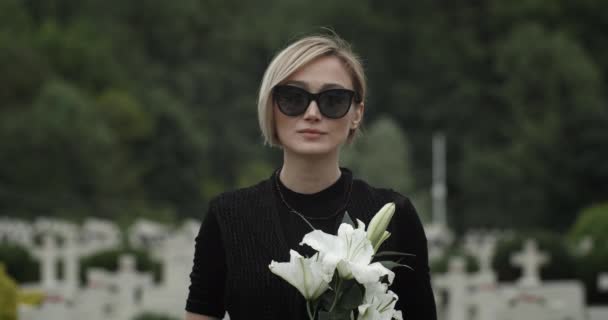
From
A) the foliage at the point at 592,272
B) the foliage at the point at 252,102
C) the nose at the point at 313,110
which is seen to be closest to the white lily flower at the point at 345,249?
the nose at the point at 313,110

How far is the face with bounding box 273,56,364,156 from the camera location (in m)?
3.33

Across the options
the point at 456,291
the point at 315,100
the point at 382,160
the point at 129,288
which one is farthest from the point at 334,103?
the point at 382,160

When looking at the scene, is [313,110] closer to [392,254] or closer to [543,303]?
[392,254]

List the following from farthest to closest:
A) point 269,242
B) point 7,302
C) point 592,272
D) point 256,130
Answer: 1. point 256,130
2. point 592,272
3. point 7,302
4. point 269,242

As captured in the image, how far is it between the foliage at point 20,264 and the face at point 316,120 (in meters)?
14.8

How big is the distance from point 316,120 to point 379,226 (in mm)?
361

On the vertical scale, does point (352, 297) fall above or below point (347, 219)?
below

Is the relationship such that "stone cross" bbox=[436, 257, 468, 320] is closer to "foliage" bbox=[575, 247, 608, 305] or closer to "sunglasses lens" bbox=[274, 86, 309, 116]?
"foliage" bbox=[575, 247, 608, 305]

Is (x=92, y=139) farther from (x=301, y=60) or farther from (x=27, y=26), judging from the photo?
(x=301, y=60)

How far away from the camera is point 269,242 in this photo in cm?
330

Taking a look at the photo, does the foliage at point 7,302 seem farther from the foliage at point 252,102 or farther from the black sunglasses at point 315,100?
the foliage at point 252,102

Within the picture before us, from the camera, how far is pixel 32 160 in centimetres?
4400

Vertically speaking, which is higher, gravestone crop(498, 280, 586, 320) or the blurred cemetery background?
the blurred cemetery background

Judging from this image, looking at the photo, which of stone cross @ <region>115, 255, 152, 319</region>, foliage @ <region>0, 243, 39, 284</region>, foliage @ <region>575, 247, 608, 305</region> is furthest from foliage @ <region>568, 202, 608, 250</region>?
stone cross @ <region>115, 255, 152, 319</region>
